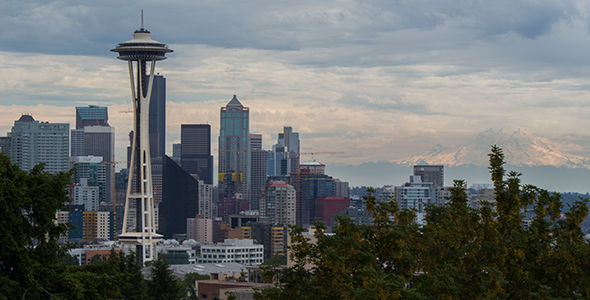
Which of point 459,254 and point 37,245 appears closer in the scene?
point 459,254

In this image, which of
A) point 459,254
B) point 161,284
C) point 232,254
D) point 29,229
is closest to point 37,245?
point 29,229

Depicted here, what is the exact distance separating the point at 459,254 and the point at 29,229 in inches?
555

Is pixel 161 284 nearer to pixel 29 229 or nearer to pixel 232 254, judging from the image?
pixel 29 229

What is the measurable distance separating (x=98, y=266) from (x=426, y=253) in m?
11.8

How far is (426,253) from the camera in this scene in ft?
87.5

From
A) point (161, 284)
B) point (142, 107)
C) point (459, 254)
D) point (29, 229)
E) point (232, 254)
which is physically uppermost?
point (142, 107)

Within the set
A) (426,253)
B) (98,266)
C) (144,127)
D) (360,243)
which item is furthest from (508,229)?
(144,127)

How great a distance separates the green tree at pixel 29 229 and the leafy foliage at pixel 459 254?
721 centimetres

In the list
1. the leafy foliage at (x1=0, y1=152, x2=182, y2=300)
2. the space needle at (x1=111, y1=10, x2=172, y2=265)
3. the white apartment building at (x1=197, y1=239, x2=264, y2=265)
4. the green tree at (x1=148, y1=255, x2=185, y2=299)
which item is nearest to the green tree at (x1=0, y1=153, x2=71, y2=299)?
the leafy foliage at (x1=0, y1=152, x2=182, y2=300)

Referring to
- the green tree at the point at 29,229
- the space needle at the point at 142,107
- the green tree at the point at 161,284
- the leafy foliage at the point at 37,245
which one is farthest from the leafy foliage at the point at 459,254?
the space needle at the point at 142,107

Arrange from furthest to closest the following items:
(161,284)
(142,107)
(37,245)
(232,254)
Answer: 1. (232,254)
2. (142,107)
3. (161,284)
4. (37,245)

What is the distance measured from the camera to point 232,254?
188 metres

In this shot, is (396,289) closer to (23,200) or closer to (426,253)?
(426,253)

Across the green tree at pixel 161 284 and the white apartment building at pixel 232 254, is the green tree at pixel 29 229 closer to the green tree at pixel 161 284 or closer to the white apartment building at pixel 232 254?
the green tree at pixel 161 284
